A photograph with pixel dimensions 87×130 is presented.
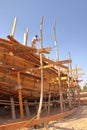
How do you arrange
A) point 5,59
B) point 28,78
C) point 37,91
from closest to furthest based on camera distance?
point 5,59 < point 28,78 < point 37,91

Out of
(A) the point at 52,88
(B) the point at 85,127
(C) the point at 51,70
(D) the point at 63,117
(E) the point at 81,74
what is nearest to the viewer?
(B) the point at 85,127

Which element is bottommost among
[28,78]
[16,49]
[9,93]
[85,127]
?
[85,127]

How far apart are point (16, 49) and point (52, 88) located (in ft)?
23.8

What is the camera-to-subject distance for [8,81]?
1101 centimetres

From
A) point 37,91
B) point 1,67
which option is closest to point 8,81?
point 1,67

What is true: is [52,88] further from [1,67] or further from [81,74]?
[81,74]

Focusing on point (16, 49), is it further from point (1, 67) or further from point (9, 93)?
point (9, 93)

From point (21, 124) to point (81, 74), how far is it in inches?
700

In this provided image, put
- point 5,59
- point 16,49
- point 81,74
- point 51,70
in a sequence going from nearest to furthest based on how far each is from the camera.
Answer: point 16,49 → point 5,59 → point 51,70 → point 81,74

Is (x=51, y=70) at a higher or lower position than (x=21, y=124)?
higher

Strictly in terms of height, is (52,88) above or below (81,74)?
below

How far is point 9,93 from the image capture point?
12.0 meters

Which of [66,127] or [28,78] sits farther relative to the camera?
[28,78]

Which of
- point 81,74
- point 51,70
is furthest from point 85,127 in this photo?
point 81,74
